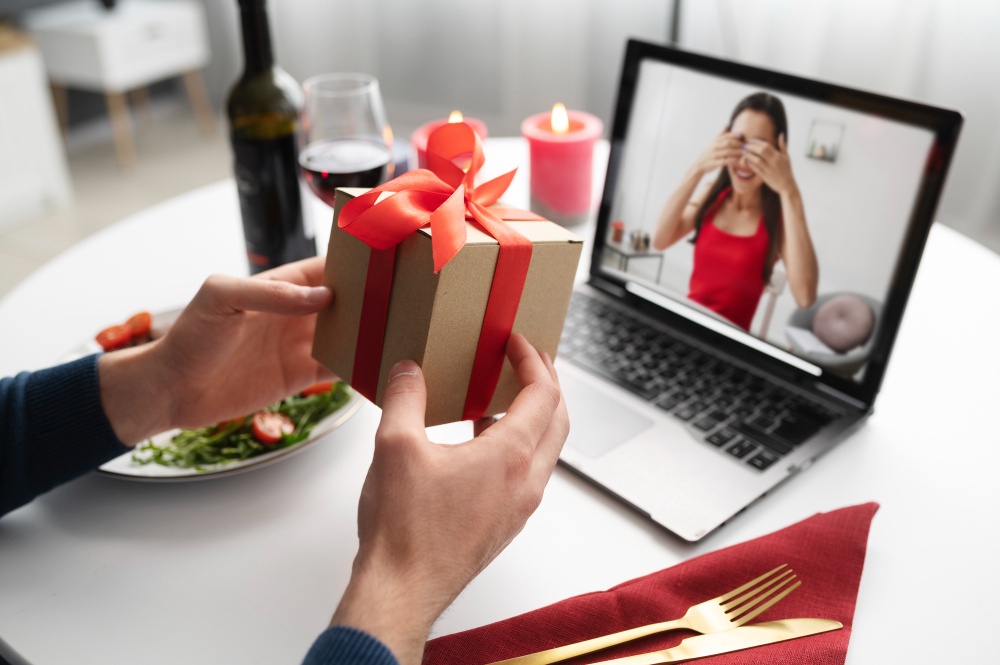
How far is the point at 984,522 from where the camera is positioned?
67 centimetres

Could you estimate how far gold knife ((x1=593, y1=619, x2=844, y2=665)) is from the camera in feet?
1.78

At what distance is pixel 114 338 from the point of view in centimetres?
86

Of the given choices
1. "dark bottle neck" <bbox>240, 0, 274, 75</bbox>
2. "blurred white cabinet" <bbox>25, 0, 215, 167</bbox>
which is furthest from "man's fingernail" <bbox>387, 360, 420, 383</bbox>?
"blurred white cabinet" <bbox>25, 0, 215, 167</bbox>

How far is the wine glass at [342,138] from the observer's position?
967mm

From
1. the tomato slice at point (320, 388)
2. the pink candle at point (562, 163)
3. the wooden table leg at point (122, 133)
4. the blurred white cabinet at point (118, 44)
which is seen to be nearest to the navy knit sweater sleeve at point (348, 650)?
the tomato slice at point (320, 388)

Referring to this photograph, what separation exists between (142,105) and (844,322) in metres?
3.99

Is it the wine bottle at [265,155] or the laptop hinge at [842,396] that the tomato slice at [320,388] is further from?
the laptop hinge at [842,396]

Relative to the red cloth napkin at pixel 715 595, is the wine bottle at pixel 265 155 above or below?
above

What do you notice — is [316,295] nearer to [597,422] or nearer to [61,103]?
[597,422]

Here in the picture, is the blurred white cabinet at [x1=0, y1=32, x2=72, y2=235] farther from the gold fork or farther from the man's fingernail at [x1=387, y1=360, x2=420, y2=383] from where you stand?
the gold fork

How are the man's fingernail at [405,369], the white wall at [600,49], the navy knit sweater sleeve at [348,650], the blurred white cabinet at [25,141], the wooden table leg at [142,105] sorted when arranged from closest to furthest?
the navy knit sweater sleeve at [348,650], the man's fingernail at [405,369], the white wall at [600,49], the blurred white cabinet at [25,141], the wooden table leg at [142,105]

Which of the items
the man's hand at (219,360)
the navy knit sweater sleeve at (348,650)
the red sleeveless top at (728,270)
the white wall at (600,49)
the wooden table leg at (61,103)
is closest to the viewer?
the navy knit sweater sleeve at (348,650)

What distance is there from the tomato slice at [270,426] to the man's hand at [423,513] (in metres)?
0.22

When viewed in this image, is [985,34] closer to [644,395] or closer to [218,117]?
[644,395]
